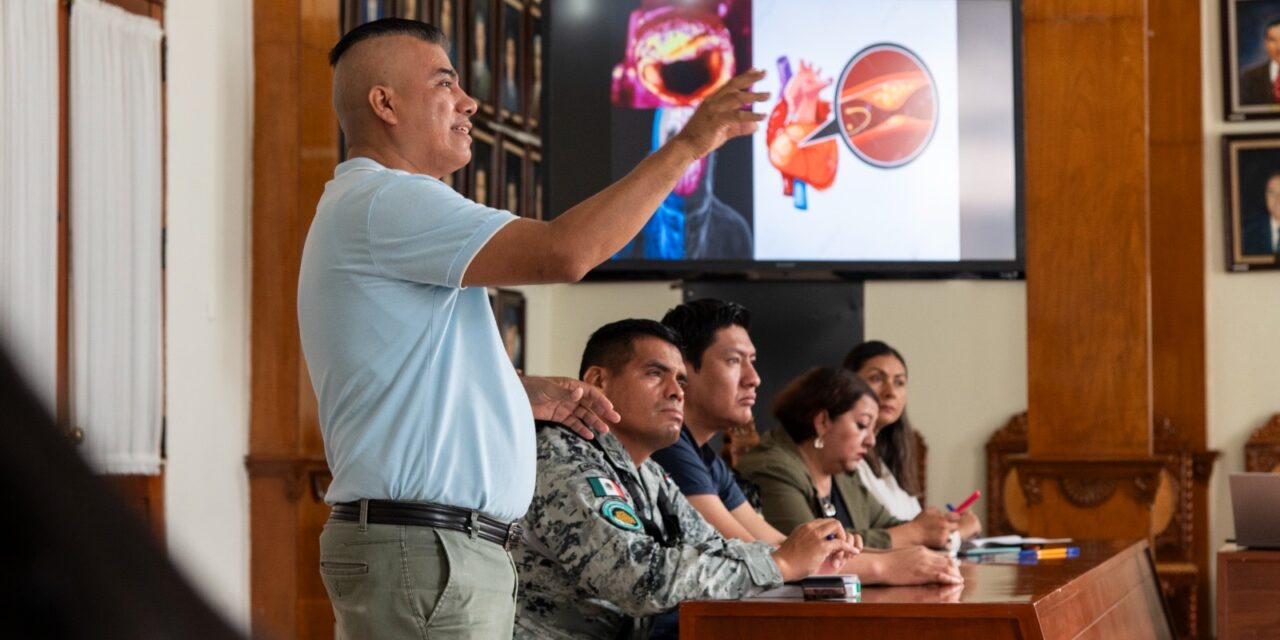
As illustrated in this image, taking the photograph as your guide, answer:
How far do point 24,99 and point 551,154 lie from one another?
1892mm

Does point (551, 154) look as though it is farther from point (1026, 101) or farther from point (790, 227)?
point (1026, 101)

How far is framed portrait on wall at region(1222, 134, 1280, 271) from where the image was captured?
8.84 m

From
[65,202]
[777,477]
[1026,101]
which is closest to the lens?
[777,477]

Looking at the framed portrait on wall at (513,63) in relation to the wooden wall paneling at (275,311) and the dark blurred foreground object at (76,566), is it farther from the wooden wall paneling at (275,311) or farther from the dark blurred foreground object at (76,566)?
the dark blurred foreground object at (76,566)

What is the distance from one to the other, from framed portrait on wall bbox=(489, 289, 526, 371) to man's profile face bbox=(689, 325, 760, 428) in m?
4.46

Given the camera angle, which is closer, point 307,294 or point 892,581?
point 307,294

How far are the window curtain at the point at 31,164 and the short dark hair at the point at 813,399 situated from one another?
7.25 ft

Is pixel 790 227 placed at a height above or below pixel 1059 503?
above

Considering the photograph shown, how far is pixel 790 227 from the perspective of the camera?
5.93 m

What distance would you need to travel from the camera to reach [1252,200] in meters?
8.86

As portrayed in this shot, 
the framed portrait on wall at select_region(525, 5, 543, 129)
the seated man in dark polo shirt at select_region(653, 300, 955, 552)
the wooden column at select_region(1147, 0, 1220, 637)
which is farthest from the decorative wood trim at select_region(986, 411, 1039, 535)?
the seated man in dark polo shirt at select_region(653, 300, 955, 552)

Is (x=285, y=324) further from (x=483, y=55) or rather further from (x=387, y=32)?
(x=387, y=32)

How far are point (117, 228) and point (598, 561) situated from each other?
322 cm

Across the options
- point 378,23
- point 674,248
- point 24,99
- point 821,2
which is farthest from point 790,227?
point 378,23
